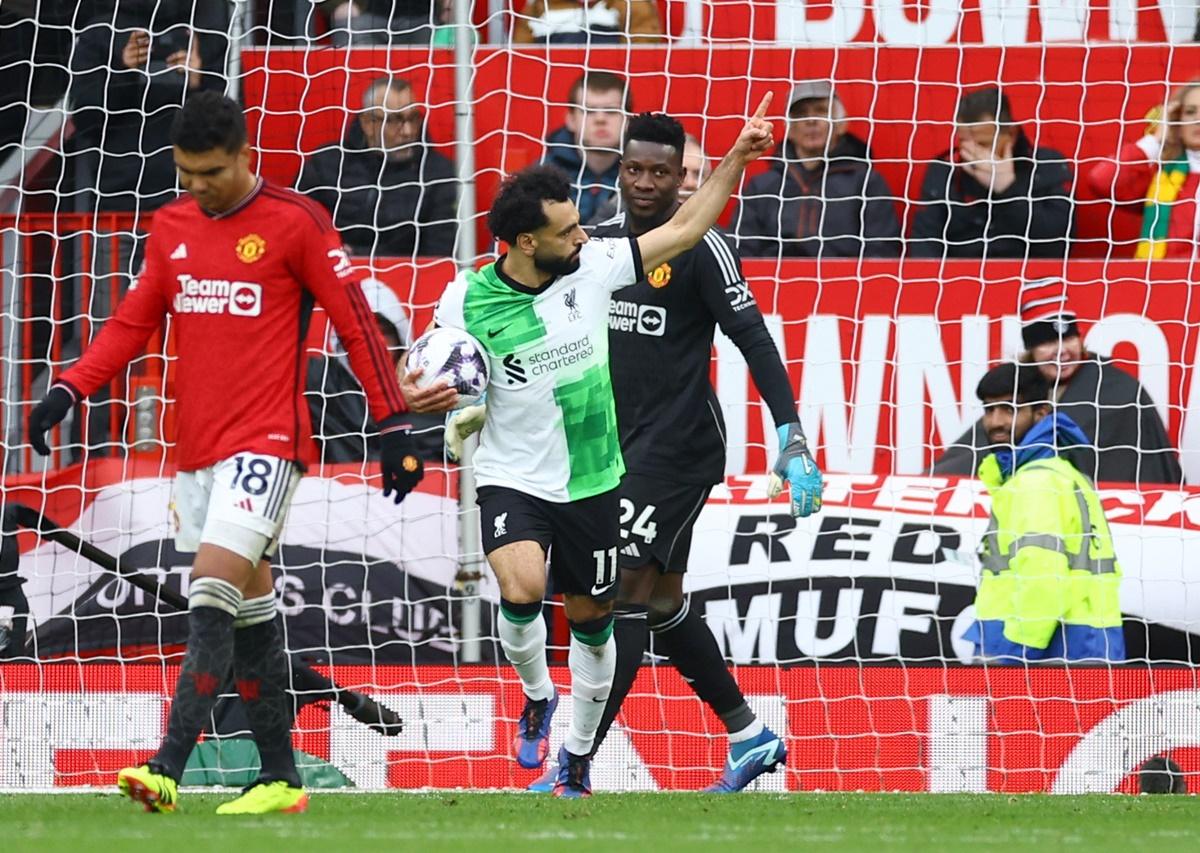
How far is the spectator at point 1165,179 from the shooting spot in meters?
9.69

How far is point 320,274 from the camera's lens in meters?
5.56

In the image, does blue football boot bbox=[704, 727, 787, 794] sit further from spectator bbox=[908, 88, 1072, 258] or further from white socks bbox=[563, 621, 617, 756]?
spectator bbox=[908, 88, 1072, 258]

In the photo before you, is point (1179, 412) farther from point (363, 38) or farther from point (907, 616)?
point (363, 38)

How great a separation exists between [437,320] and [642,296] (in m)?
0.93

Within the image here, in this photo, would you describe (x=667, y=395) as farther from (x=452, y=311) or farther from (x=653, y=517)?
(x=452, y=311)

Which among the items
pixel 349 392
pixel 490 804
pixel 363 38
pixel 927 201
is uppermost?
pixel 363 38

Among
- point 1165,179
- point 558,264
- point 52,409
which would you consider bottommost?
point 52,409

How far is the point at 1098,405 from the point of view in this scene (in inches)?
352

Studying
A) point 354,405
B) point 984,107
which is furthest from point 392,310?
point 984,107

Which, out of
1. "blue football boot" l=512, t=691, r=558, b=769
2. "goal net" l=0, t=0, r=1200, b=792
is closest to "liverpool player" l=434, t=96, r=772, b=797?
"blue football boot" l=512, t=691, r=558, b=769

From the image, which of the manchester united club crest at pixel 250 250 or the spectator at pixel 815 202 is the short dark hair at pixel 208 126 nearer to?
the manchester united club crest at pixel 250 250

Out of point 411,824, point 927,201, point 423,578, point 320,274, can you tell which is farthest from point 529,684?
point 927,201

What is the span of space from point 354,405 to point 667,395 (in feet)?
8.69

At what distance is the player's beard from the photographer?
20.1ft
